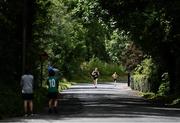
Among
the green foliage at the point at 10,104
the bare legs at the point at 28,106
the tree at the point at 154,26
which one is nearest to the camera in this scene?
the green foliage at the point at 10,104

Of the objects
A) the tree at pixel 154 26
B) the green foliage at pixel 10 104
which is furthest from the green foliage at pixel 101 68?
the green foliage at pixel 10 104

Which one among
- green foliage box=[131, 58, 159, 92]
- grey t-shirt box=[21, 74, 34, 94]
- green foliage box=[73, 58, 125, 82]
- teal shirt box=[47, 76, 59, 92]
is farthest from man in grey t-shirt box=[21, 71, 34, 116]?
green foliage box=[73, 58, 125, 82]

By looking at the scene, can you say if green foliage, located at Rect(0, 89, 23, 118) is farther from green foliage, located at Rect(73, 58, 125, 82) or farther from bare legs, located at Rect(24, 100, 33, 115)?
green foliage, located at Rect(73, 58, 125, 82)

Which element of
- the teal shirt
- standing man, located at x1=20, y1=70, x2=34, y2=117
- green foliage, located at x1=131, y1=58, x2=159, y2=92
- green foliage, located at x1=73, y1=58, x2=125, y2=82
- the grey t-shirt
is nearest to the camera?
standing man, located at x1=20, y1=70, x2=34, y2=117

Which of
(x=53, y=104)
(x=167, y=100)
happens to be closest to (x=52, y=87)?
(x=53, y=104)

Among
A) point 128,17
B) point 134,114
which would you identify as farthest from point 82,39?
point 134,114

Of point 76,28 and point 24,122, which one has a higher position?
point 76,28

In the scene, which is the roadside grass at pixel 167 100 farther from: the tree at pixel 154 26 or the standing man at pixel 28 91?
the standing man at pixel 28 91

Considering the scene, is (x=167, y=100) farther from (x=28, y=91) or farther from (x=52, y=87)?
(x=28, y=91)

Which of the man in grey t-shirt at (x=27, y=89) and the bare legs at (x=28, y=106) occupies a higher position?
the man in grey t-shirt at (x=27, y=89)

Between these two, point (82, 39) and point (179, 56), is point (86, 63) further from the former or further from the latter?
point (179, 56)

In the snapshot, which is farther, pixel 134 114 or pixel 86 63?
pixel 86 63

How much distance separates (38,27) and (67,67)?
40.6 meters

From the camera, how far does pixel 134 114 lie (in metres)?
24.6
